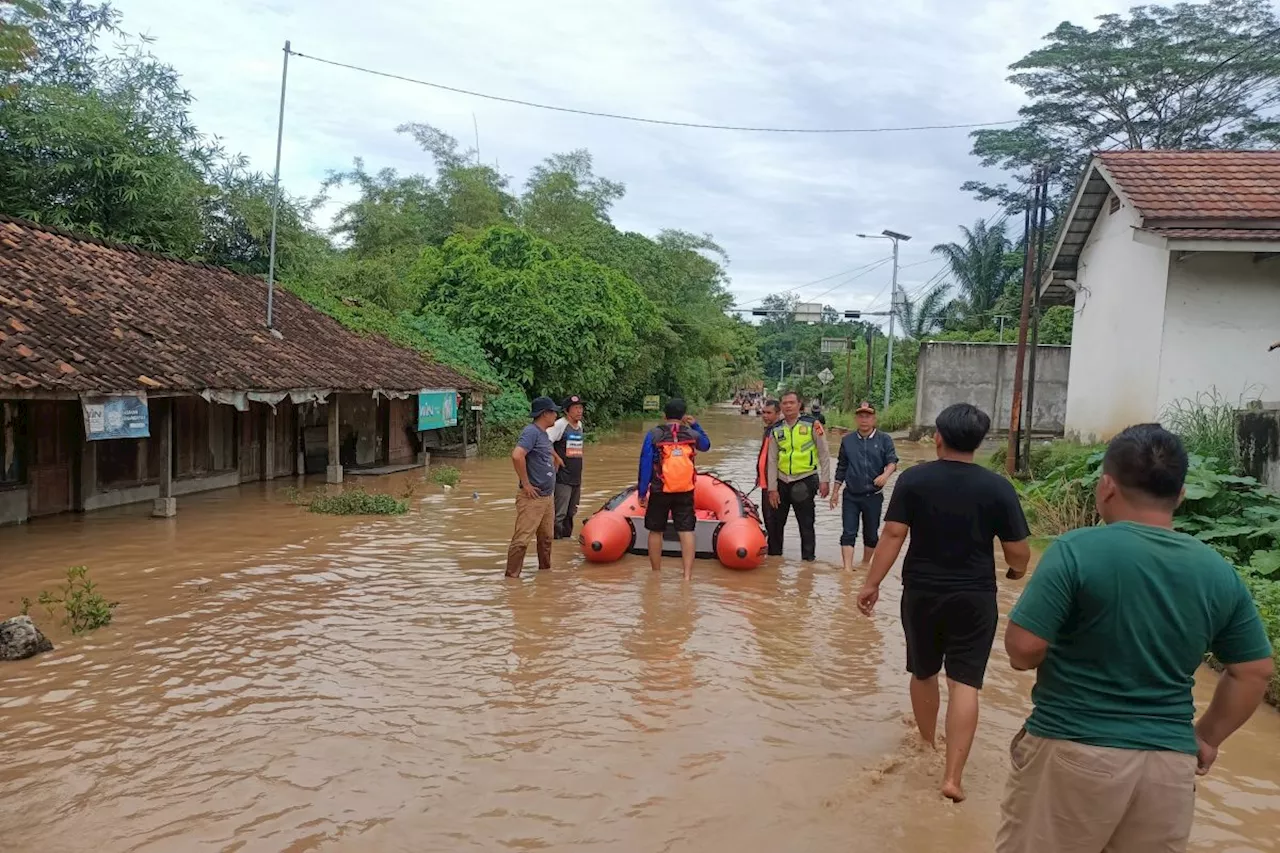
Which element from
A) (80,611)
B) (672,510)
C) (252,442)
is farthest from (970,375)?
(80,611)

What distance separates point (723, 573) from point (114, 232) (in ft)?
54.2

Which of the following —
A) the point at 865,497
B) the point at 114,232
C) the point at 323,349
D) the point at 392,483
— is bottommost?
the point at 392,483

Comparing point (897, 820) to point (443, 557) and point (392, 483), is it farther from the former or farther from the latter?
point (392, 483)

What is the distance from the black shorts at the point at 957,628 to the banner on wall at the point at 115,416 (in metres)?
9.13

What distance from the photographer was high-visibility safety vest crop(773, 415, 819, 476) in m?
8.86

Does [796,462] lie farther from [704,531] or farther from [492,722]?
[492,722]

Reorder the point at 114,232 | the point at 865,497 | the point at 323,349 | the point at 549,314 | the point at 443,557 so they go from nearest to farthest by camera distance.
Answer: the point at 865,497 → the point at 443,557 → the point at 323,349 → the point at 114,232 → the point at 549,314

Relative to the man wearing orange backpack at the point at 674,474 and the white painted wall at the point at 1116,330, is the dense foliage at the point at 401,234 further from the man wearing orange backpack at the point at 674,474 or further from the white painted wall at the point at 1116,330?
the white painted wall at the point at 1116,330

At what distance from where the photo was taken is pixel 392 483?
16969mm

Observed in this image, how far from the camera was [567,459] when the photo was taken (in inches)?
395

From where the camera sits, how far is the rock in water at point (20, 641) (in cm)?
599

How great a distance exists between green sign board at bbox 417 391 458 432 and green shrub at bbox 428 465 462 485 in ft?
3.20

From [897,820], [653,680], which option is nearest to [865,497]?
[653,680]

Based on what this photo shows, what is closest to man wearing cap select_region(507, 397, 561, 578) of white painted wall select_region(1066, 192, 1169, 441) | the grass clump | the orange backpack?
the orange backpack
